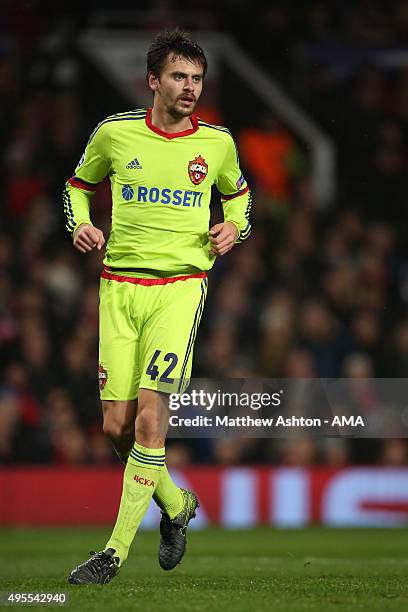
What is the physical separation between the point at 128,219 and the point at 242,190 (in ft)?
2.14

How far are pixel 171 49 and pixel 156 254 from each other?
90cm

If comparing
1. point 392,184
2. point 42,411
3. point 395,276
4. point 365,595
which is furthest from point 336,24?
point 365,595

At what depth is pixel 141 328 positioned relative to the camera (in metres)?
6.16

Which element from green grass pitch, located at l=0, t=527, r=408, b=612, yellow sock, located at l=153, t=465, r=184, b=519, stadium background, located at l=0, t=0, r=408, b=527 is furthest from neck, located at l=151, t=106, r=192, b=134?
stadium background, located at l=0, t=0, r=408, b=527

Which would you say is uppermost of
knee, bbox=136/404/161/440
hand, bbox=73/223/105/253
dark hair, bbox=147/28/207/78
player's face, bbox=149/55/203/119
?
dark hair, bbox=147/28/207/78

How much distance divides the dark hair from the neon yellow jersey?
0.77 feet

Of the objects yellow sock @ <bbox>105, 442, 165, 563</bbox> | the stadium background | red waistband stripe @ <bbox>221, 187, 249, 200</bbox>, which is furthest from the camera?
the stadium background

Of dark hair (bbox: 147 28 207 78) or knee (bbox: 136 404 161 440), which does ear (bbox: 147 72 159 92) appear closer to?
dark hair (bbox: 147 28 207 78)

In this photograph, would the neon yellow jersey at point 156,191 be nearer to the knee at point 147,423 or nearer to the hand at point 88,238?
the hand at point 88,238

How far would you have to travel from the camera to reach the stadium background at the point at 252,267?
11367 mm

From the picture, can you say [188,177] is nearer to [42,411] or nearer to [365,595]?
[365,595]

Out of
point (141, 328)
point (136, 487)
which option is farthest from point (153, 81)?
point (136, 487)

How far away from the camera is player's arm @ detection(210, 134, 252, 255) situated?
6.30 meters

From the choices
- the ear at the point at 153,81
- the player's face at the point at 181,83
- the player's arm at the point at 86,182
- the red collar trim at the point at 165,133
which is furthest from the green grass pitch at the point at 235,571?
the ear at the point at 153,81
